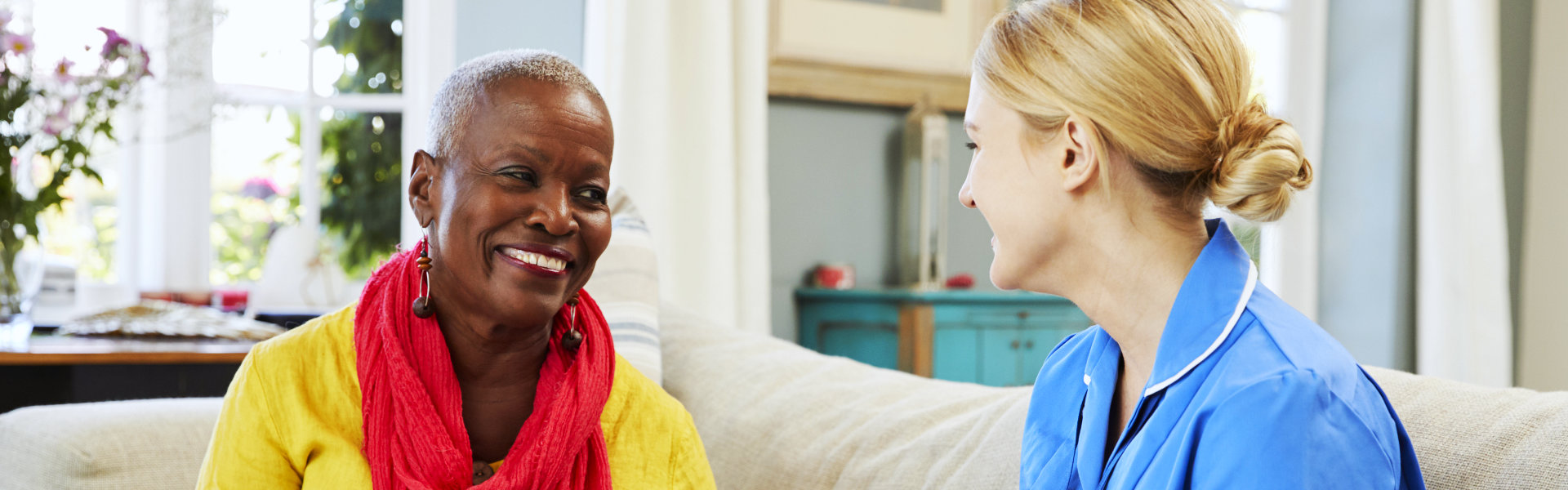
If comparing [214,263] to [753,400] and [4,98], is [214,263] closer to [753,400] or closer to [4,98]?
[4,98]

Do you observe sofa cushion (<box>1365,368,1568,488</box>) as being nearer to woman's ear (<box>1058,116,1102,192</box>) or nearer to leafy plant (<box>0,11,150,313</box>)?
woman's ear (<box>1058,116,1102,192</box>)

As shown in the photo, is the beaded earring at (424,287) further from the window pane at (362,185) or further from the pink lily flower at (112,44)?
the window pane at (362,185)

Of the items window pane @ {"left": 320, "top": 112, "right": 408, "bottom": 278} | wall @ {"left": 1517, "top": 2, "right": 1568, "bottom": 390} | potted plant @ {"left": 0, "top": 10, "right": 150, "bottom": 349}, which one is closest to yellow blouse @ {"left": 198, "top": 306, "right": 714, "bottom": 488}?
potted plant @ {"left": 0, "top": 10, "right": 150, "bottom": 349}

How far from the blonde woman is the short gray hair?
36 centimetres

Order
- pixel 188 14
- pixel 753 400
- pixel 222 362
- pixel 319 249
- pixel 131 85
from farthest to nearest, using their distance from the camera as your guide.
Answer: pixel 319 249
pixel 188 14
pixel 131 85
pixel 222 362
pixel 753 400

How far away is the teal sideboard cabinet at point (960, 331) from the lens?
9.54 feet

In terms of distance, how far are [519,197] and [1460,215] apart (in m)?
3.99

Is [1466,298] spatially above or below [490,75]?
below

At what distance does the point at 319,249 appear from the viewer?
2.98 meters

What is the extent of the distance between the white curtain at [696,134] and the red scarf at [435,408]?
1869mm

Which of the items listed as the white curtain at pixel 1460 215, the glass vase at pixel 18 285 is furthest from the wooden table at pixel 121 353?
the white curtain at pixel 1460 215

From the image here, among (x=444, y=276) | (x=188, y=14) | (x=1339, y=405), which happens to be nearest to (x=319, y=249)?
(x=188, y=14)

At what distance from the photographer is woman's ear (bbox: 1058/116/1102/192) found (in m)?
0.86

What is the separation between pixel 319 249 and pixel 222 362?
107cm
